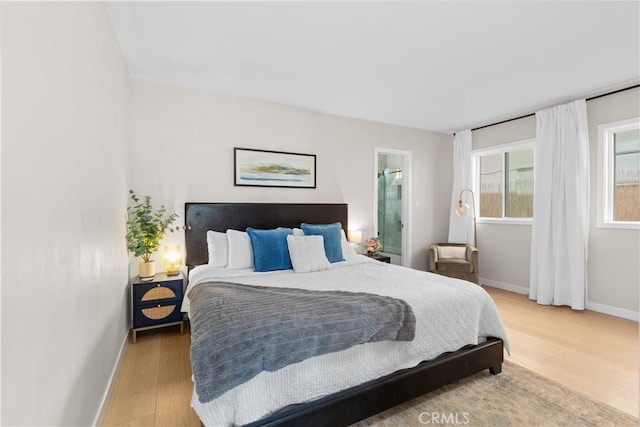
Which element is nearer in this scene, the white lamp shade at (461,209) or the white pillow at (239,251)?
the white pillow at (239,251)

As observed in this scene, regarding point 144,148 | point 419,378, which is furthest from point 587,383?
point 144,148

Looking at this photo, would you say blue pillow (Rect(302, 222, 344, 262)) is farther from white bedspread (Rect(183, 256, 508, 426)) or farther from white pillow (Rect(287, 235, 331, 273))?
white bedspread (Rect(183, 256, 508, 426))

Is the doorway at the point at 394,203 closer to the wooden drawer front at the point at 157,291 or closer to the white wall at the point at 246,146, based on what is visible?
the white wall at the point at 246,146

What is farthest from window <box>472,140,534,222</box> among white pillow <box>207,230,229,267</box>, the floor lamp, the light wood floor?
white pillow <box>207,230,229,267</box>

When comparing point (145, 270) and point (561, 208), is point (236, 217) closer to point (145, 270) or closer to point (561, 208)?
point (145, 270)

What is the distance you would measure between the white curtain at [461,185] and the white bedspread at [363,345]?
2.69m

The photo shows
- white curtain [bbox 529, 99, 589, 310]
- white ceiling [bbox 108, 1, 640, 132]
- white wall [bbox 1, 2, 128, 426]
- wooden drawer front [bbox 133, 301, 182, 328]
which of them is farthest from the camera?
white curtain [bbox 529, 99, 589, 310]

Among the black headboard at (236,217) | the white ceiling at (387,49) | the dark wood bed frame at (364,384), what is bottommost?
the dark wood bed frame at (364,384)

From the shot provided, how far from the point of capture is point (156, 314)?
290 cm

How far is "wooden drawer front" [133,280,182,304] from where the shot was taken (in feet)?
9.34

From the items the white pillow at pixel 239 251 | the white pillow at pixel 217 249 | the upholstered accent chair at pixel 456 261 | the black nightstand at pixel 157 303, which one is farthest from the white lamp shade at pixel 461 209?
the black nightstand at pixel 157 303

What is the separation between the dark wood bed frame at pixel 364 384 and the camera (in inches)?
62.7

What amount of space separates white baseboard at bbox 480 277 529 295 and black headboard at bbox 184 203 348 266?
9.65ft

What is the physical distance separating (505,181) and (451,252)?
1.43 metres
